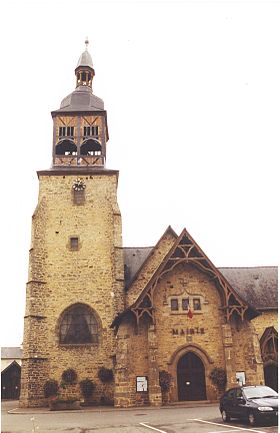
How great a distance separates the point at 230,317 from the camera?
75.6 ft

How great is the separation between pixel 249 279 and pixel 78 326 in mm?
A: 13436

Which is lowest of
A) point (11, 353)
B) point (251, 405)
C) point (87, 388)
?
point (11, 353)

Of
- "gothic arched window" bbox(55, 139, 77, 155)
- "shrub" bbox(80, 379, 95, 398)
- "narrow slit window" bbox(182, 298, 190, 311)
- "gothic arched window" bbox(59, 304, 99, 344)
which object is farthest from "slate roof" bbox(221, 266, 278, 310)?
"gothic arched window" bbox(55, 139, 77, 155)

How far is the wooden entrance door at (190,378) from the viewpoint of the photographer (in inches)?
871

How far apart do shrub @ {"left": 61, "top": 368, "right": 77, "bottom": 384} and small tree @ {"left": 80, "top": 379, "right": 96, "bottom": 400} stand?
0.56 metres

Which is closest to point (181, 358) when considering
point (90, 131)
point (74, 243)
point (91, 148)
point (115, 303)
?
point (115, 303)

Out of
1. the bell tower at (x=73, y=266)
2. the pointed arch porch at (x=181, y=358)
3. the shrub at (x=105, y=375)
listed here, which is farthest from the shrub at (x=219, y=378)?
the bell tower at (x=73, y=266)

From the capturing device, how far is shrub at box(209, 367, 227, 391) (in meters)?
21.8

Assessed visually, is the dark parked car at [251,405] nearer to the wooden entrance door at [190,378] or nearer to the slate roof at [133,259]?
the wooden entrance door at [190,378]

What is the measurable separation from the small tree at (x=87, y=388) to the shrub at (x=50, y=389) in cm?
147

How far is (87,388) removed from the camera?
24.3 m

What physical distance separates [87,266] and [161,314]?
6543 millimetres

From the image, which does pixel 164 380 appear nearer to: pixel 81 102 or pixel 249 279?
pixel 249 279

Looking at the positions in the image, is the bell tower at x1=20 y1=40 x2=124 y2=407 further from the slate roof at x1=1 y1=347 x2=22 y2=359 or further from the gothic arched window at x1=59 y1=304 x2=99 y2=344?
the slate roof at x1=1 y1=347 x2=22 y2=359
